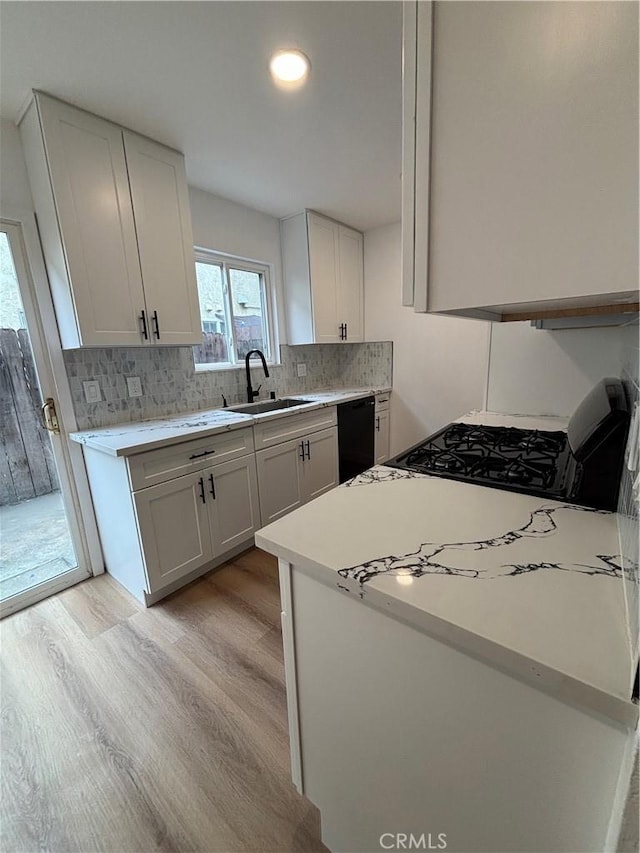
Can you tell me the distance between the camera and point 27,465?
6.38 ft

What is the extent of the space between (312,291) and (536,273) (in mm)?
2748

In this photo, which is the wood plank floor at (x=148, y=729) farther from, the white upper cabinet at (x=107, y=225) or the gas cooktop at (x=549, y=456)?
the white upper cabinet at (x=107, y=225)

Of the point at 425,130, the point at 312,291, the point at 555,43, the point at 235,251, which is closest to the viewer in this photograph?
the point at 555,43

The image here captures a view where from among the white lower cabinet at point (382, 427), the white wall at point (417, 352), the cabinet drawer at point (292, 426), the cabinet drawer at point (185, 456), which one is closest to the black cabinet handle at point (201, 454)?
the cabinet drawer at point (185, 456)

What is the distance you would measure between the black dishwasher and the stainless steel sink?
0.40 m

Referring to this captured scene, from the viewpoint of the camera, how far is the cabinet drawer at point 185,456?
1.72 metres

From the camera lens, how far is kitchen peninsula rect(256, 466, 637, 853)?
0.48m

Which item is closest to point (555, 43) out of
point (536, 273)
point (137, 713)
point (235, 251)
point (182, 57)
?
point (536, 273)

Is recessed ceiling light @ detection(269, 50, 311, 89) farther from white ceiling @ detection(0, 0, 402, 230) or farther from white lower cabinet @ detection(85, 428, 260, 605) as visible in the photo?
white lower cabinet @ detection(85, 428, 260, 605)

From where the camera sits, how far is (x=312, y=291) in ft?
10.0

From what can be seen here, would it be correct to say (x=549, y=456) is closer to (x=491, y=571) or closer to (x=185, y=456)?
(x=491, y=571)

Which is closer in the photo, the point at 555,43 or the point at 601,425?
the point at 555,43

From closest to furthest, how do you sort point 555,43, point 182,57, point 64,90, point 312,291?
point 555,43
point 182,57
point 64,90
point 312,291

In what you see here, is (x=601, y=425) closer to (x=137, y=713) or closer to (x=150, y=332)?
(x=137, y=713)
